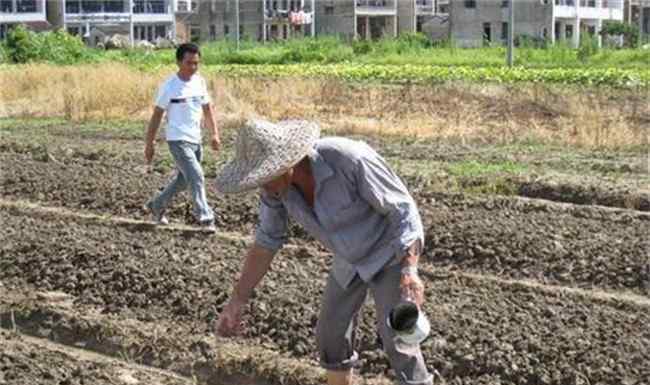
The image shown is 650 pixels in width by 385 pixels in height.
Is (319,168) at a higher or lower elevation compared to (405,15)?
lower

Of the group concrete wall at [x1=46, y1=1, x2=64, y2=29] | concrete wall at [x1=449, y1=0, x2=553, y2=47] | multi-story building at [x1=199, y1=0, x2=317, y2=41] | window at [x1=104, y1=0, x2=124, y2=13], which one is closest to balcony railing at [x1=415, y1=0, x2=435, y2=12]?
multi-story building at [x1=199, y1=0, x2=317, y2=41]

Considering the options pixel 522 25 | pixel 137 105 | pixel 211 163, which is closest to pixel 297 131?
pixel 211 163

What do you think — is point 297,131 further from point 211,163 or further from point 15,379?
point 211,163

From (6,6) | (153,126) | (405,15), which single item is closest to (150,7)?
(6,6)

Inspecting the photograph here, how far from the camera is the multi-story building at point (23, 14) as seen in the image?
5916 centimetres

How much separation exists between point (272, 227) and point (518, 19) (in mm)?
49510

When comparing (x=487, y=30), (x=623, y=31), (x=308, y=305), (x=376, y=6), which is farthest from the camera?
(x=376, y=6)

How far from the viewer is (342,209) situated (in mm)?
3811

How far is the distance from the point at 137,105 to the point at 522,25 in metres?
34.8

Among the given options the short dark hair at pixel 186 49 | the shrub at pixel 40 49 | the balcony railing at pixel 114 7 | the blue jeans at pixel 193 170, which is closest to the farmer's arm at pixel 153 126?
the blue jeans at pixel 193 170

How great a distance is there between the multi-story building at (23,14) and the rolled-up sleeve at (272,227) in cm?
5722

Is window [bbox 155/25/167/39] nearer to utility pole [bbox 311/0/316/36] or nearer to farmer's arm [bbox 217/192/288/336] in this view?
utility pole [bbox 311/0/316/36]

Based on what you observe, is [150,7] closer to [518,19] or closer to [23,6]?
[23,6]

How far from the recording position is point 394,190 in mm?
3781
